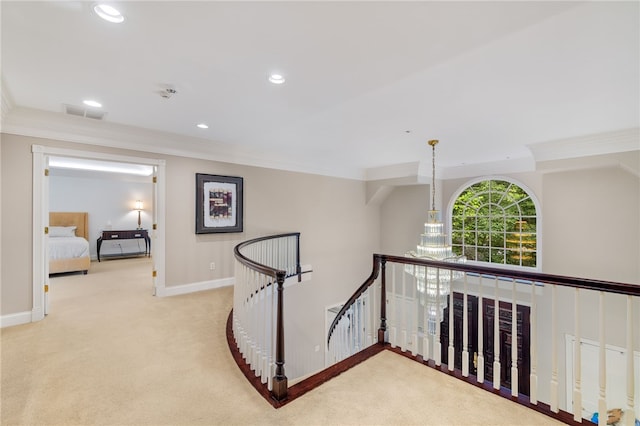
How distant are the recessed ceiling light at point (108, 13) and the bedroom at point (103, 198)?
6.61 m

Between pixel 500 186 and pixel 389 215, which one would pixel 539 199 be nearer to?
pixel 500 186

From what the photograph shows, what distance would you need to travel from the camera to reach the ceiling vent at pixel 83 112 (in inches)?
125

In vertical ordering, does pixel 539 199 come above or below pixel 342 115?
below

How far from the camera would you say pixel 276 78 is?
2.47m

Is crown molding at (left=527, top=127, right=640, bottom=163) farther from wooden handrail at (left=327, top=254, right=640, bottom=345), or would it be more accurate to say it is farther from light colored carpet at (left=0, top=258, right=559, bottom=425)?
light colored carpet at (left=0, top=258, right=559, bottom=425)

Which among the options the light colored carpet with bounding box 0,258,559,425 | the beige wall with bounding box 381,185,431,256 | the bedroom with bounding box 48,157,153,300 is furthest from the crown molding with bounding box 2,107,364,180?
the bedroom with bounding box 48,157,153,300

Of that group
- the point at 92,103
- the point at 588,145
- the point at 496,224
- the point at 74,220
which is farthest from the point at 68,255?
the point at 588,145

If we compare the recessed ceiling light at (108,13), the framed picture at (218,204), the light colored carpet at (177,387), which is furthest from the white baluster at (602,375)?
the framed picture at (218,204)

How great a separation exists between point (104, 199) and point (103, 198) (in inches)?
1.4

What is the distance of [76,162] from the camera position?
678 cm

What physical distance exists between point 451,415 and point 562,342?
485cm

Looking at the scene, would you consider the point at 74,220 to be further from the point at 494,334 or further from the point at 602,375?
the point at 602,375

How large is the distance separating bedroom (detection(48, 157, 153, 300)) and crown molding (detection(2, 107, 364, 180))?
3911 mm

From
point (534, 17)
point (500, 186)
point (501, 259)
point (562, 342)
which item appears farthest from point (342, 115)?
point (562, 342)
